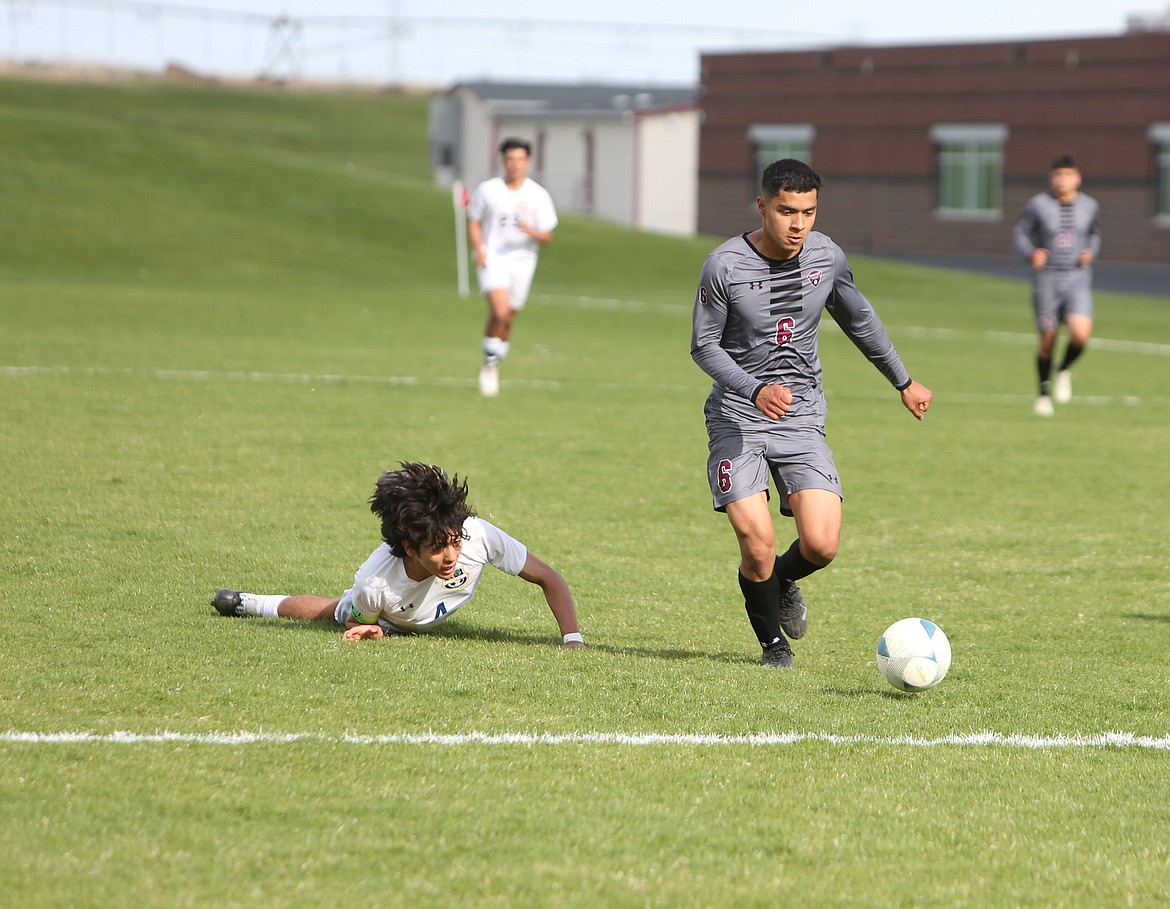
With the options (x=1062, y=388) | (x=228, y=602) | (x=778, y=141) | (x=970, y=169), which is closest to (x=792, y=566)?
(x=228, y=602)

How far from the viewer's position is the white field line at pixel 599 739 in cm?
498

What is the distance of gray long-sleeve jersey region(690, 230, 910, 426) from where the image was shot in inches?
248

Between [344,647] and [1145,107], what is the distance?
45.2 metres

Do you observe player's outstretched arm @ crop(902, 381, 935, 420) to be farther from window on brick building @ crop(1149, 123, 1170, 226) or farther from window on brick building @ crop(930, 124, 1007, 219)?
window on brick building @ crop(930, 124, 1007, 219)

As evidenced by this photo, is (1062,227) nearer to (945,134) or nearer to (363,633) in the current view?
(363,633)

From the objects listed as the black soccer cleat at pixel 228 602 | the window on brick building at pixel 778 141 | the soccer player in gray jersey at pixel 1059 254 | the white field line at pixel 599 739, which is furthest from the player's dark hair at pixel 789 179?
the window on brick building at pixel 778 141

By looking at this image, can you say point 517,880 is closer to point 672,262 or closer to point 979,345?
point 979,345

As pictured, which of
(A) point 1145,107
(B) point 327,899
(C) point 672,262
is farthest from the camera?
(A) point 1145,107

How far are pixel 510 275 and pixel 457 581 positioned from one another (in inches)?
384

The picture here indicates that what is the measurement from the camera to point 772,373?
644 cm

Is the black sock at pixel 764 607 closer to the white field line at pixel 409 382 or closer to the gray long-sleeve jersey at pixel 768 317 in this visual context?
the gray long-sleeve jersey at pixel 768 317

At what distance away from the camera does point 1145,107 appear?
153 ft

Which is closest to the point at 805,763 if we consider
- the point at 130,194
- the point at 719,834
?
the point at 719,834

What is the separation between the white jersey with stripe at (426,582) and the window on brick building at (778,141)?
50488 millimetres
